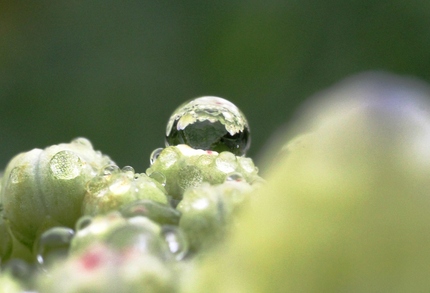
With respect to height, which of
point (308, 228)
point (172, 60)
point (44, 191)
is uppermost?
point (172, 60)

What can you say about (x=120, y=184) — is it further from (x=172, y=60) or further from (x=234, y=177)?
(x=172, y=60)

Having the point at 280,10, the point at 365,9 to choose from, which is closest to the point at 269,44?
the point at 280,10

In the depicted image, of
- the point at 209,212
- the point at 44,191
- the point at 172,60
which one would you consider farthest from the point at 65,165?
the point at 172,60

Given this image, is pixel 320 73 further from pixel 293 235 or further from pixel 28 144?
pixel 293 235

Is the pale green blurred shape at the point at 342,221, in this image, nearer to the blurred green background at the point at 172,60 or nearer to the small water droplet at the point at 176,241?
the small water droplet at the point at 176,241

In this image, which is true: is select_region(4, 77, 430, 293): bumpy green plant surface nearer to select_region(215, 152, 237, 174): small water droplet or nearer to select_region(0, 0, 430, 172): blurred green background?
select_region(215, 152, 237, 174): small water droplet

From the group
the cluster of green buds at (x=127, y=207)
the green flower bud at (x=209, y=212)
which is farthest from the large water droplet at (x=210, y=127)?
the green flower bud at (x=209, y=212)

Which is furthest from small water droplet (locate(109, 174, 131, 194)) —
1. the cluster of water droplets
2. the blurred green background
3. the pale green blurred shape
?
the blurred green background
